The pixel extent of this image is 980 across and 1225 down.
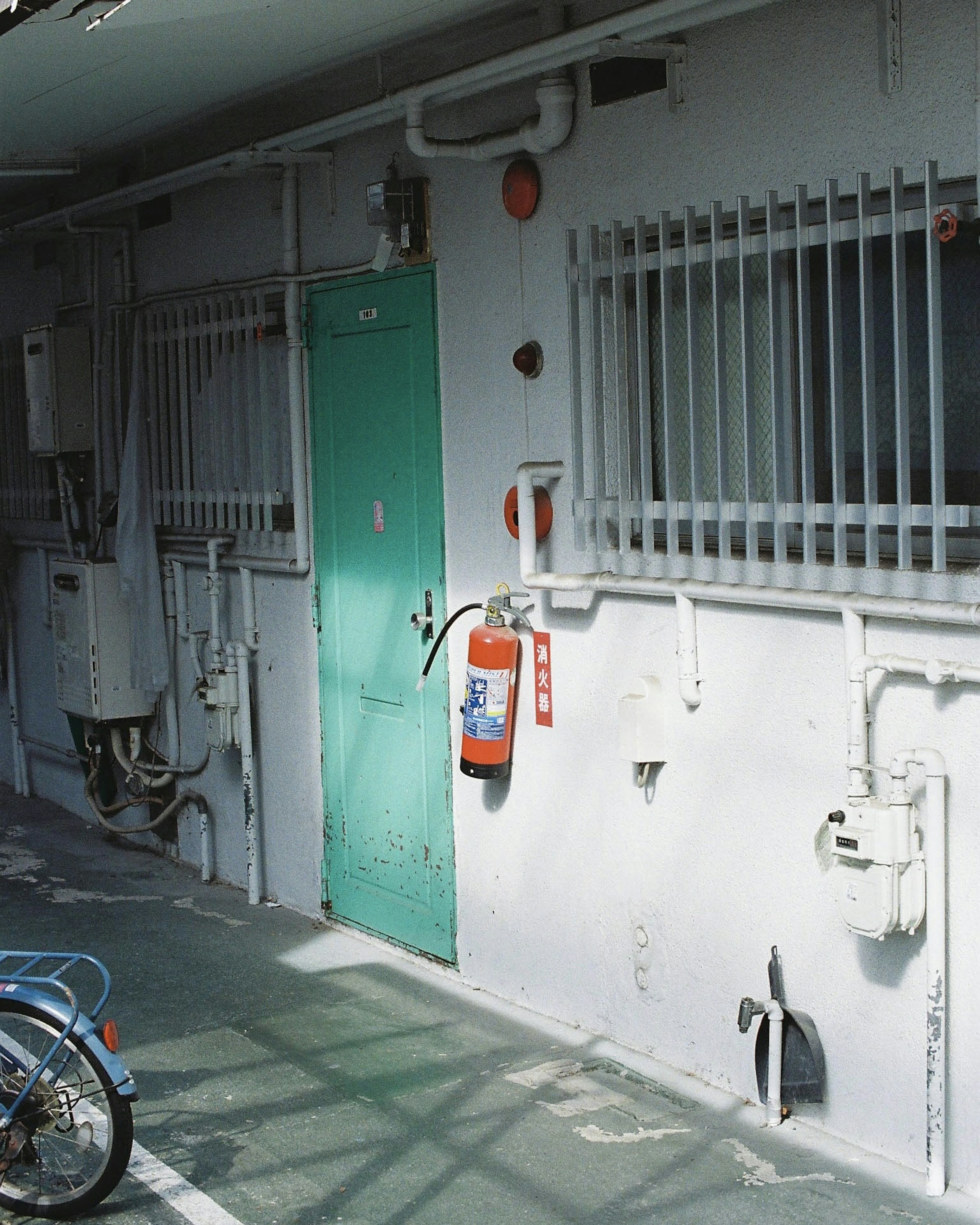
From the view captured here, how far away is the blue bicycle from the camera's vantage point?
3887mm

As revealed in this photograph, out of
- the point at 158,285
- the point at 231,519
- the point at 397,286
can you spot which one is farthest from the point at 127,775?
the point at 397,286

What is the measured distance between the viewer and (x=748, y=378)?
4344mm

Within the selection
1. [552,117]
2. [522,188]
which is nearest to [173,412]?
[522,188]

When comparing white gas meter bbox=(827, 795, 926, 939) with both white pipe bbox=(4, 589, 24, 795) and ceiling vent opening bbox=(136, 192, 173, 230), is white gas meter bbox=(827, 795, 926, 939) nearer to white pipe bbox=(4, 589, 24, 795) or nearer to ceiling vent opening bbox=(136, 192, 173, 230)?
ceiling vent opening bbox=(136, 192, 173, 230)

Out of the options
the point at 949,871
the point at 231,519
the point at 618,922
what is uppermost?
the point at 231,519

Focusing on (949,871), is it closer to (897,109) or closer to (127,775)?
(897,109)

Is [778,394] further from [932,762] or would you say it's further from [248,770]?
[248,770]

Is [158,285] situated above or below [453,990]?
above

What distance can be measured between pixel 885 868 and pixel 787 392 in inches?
50.9

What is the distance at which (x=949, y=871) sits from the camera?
3.90 m

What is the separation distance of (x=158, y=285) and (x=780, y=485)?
427 centimetres

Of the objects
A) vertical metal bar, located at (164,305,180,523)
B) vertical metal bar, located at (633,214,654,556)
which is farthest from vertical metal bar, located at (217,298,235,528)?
vertical metal bar, located at (633,214,654,556)

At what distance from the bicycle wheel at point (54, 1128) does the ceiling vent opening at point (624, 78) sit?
10.1 ft

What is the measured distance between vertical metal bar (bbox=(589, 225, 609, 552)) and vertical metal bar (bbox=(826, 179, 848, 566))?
0.91 meters
